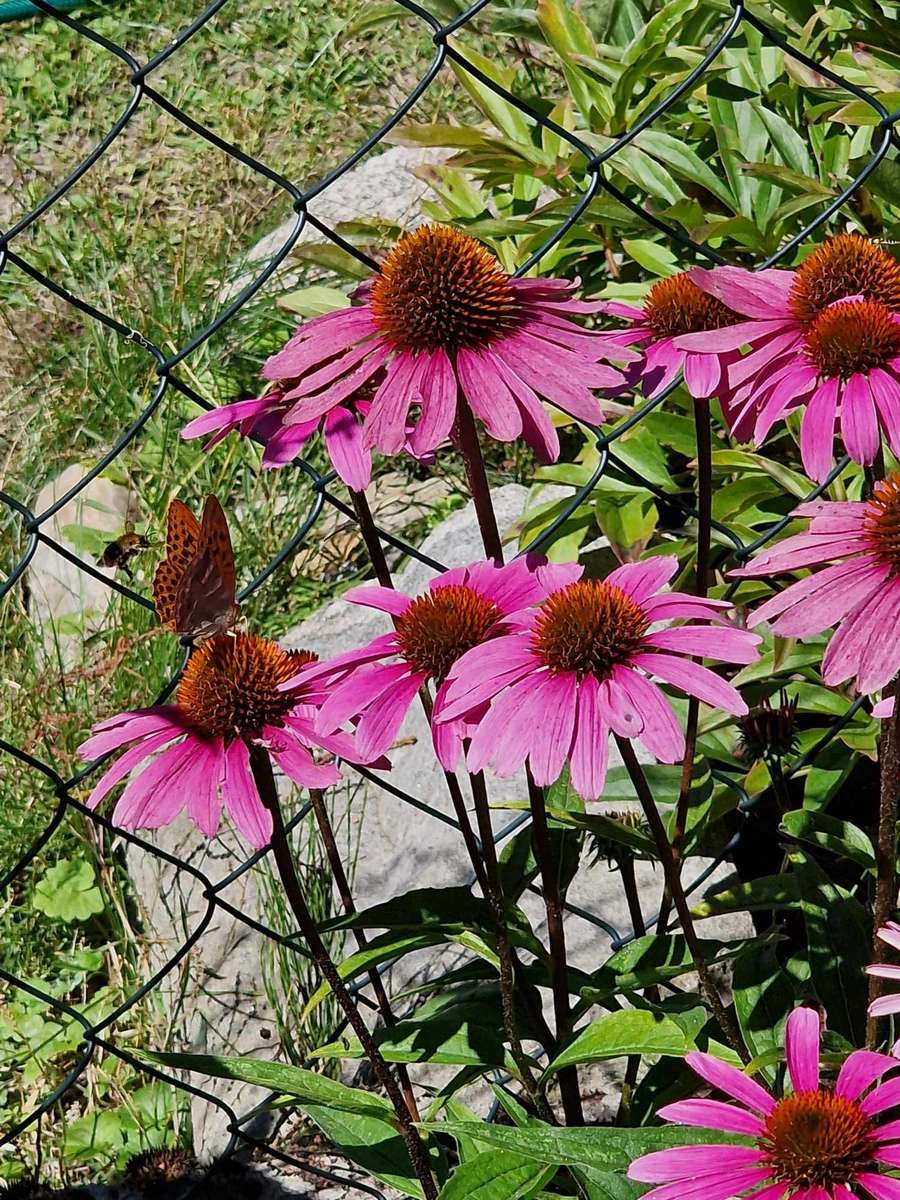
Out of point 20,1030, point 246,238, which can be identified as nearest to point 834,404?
point 20,1030

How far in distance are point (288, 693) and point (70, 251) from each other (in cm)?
233

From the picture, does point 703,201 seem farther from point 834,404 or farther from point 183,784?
point 183,784

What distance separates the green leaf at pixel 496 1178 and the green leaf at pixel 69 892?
1.08 m

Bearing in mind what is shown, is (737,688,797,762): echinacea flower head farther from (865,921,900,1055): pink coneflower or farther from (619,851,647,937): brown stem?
(865,921,900,1055): pink coneflower

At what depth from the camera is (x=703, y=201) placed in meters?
2.08

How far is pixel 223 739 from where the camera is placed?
91cm

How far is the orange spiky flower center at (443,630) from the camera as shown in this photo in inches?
35.1

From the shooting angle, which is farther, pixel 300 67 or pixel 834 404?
pixel 300 67

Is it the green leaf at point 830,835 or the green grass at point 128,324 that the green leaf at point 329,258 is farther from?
the green leaf at point 830,835

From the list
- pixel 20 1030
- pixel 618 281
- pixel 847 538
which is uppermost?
pixel 618 281

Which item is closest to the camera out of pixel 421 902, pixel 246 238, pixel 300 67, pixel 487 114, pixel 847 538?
pixel 847 538

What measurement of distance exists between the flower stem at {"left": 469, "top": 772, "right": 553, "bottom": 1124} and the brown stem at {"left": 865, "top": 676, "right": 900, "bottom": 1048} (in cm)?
23

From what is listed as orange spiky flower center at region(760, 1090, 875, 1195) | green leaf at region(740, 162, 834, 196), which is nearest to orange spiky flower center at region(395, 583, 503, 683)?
orange spiky flower center at region(760, 1090, 875, 1195)

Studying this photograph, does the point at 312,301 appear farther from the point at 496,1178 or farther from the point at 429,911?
the point at 496,1178
